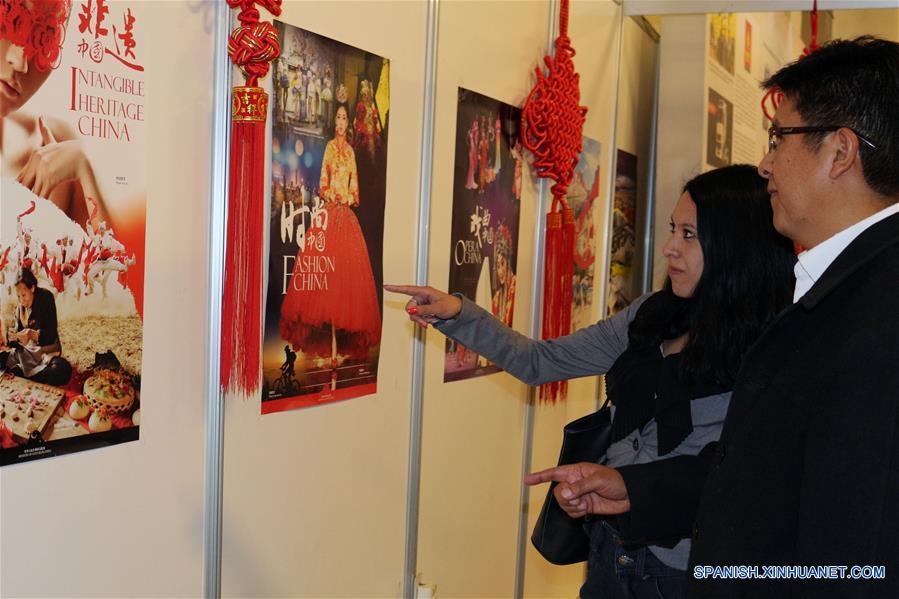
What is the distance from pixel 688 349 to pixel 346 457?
33.2 inches

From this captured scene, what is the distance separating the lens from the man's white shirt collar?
3.87ft

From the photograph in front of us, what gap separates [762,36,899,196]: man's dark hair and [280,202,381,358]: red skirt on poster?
101cm

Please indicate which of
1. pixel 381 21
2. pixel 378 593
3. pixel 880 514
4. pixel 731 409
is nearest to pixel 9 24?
pixel 381 21

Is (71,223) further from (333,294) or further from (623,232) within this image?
(623,232)

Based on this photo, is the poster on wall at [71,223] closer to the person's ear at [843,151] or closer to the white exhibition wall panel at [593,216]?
the person's ear at [843,151]

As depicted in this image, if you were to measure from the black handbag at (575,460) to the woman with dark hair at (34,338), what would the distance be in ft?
3.61

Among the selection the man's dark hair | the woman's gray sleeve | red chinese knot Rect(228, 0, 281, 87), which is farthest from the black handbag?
red chinese knot Rect(228, 0, 281, 87)

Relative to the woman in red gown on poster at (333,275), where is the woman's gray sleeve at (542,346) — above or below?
below

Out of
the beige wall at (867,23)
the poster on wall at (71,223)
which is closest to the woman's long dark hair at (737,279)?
the poster on wall at (71,223)

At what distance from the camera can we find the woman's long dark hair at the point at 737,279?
176 centimetres

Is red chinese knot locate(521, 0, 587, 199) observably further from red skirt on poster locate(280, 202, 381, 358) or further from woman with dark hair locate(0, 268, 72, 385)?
woman with dark hair locate(0, 268, 72, 385)

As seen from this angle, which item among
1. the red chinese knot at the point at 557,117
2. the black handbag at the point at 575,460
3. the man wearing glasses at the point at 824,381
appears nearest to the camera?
the man wearing glasses at the point at 824,381

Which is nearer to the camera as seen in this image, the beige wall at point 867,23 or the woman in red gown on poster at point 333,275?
the woman in red gown on poster at point 333,275

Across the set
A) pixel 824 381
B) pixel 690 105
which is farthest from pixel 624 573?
pixel 690 105
